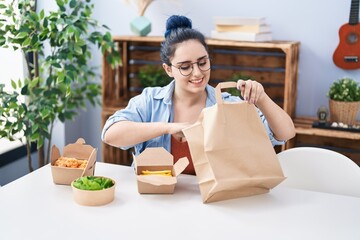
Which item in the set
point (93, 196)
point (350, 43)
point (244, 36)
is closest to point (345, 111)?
point (350, 43)

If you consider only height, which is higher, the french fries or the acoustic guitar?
the acoustic guitar

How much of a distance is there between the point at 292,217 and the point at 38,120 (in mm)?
1566

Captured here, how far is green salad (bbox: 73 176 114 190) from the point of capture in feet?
4.54

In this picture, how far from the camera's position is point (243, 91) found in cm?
149

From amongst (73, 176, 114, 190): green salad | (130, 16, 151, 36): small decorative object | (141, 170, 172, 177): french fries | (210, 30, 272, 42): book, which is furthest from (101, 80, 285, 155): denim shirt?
(130, 16, 151, 36): small decorative object

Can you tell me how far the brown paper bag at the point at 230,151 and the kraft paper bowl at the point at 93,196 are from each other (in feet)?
Result: 0.88

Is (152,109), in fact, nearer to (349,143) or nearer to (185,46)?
(185,46)

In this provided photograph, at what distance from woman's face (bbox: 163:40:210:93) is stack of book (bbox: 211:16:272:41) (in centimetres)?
74

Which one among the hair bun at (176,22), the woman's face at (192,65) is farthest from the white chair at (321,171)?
the hair bun at (176,22)

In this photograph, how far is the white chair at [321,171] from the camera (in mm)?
1610

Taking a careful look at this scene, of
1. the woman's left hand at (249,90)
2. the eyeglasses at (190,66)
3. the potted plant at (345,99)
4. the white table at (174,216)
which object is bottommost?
the white table at (174,216)

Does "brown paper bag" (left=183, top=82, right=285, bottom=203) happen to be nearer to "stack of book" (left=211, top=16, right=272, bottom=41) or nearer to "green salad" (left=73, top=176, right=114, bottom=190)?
"green salad" (left=73, top=176, right=114, bottom=190)

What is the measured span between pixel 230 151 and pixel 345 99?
1.18 meters

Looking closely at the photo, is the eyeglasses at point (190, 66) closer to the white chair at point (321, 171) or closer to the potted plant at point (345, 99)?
the white chair at point (321, 171)
